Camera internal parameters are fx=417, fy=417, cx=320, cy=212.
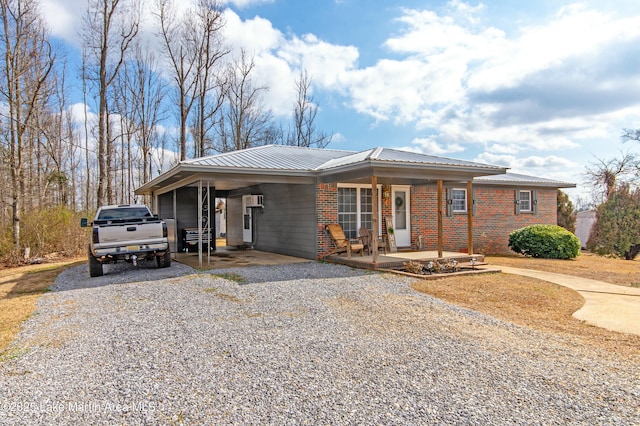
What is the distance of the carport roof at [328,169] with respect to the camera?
970 centimetres

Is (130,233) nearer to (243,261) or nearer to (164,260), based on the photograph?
(164,260)

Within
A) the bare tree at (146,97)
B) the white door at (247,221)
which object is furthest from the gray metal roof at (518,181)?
the bare tree at (146,97)

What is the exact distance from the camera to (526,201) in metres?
16.3

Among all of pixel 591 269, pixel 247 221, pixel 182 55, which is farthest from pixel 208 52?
pixel 591 269

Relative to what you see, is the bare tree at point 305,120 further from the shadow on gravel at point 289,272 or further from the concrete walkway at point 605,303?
the concrete walkway at point 605,303

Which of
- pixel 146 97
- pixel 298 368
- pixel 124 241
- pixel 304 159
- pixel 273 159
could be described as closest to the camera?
pixel 298 368

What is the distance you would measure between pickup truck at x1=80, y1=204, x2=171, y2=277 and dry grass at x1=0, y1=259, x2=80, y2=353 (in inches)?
44.6

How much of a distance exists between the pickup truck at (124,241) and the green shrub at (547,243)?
1142 cm

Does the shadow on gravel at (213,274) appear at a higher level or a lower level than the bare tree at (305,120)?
lower

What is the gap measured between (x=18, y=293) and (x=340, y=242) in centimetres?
712

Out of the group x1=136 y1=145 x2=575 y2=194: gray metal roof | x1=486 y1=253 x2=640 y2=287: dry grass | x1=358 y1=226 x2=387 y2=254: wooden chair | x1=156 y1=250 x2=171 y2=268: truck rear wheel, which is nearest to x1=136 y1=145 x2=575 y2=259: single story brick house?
x1=136 y1=145 x2=575 y2=194: gray metal roof

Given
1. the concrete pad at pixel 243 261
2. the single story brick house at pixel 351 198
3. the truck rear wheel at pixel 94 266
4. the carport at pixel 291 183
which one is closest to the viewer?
the truck rear wheel at pixel 94 266

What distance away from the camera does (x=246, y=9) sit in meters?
18.6

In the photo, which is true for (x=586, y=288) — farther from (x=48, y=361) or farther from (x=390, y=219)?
(x=48, y=361)
